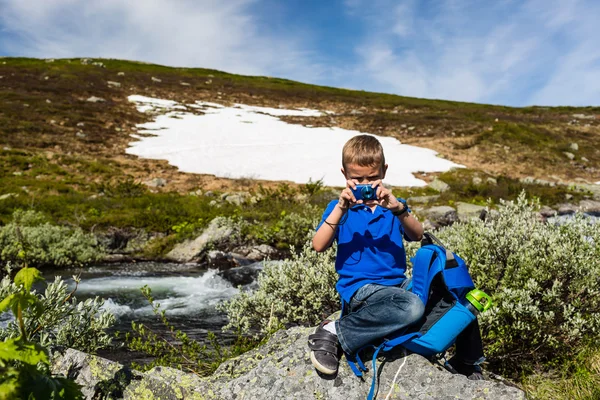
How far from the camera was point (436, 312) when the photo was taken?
288cm

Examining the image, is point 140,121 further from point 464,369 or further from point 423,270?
point 464,369

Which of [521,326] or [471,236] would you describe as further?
[471,236]

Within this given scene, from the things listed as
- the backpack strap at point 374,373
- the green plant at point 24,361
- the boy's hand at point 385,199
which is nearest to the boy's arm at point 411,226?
the boy's hand at point 385,199

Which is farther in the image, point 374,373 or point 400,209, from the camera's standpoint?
point 400,209

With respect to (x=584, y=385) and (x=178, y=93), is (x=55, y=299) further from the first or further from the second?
(x=178, y=93)

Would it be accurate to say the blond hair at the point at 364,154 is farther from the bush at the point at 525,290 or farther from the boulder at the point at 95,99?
the boulder at the point at 95,99

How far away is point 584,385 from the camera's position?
333cm

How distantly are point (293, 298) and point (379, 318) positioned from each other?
276 centimetres

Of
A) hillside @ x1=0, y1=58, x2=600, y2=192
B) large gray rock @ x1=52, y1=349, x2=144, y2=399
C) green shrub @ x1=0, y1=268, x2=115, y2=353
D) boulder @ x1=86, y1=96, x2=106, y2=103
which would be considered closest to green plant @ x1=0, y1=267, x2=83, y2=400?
large gray rock @ x1=52, y1=349, x2=144, y2=399

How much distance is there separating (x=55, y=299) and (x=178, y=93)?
175 feet

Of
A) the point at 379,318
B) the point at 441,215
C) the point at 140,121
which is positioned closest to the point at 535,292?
the point at 379,318

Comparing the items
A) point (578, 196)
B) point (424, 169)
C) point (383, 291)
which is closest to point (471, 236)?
point (383, 291)

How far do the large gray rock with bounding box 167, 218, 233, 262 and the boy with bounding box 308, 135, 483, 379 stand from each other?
9.76m

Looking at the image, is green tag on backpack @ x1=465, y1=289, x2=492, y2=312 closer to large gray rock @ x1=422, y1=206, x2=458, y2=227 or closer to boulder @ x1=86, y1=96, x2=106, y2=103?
large gray rock @ x1=422, y1=206, x2=458, y2=227
